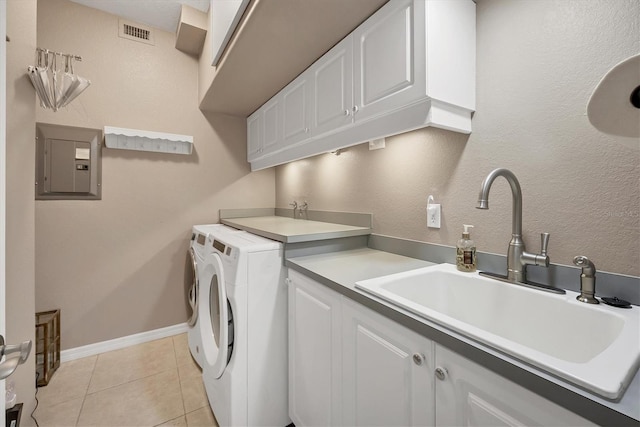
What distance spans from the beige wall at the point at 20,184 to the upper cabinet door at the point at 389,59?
171 cm

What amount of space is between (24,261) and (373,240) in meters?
1.92

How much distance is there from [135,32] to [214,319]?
97.6 inches

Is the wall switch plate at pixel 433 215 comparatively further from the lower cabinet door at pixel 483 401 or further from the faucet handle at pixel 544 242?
the lower cabinet door at pixel 483 401

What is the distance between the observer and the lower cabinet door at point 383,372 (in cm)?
78

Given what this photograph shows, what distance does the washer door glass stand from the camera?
1.40m

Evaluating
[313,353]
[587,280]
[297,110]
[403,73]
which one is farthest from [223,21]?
[587,280]

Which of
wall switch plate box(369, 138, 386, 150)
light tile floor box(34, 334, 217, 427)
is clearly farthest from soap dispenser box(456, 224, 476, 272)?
light tile floor box(34, 334, 217, 427)

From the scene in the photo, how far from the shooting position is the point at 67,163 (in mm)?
2105

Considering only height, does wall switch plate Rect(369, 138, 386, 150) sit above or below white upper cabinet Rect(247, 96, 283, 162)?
below

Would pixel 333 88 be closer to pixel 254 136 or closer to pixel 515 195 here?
pixel 515 195

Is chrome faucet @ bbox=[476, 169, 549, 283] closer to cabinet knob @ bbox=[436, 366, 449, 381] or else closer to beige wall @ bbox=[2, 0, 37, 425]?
cabinet knob @ bbox=[436, 366, 449, 381]

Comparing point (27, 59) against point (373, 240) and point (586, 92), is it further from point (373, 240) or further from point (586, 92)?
point (586, 92)

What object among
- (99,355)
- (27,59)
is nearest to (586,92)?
(27,59)

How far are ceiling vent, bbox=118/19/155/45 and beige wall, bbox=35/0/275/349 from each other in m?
0.05
